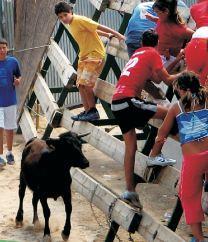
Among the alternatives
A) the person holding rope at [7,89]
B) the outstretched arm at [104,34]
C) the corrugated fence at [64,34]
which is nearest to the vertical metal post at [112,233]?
the outstretched arm at [104,34]

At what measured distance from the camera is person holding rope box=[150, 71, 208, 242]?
5098 mm

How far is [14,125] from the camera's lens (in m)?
10.1

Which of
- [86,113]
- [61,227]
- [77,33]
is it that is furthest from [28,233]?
[77,33]

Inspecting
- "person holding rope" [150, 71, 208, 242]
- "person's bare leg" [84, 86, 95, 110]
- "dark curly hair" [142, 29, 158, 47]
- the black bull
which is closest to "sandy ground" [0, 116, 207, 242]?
the black bull

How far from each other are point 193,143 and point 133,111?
1136 mm

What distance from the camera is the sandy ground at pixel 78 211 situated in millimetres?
7336

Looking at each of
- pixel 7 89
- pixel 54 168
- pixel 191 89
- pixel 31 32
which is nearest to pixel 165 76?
pixel 191 89

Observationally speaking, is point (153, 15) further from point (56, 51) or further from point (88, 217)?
point (56, 51)

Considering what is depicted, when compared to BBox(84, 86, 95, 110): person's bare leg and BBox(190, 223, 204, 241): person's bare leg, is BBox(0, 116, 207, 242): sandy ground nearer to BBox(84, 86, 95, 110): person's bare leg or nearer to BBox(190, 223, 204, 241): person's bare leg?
BBox(84, 86, 95, 110): person's bare leg

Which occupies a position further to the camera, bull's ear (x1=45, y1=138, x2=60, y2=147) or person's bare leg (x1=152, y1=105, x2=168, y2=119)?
bull's ear (x1=45, y1=138, x2=60, y2=147)

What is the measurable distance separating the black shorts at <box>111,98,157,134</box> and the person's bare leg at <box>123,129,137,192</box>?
0.08 m

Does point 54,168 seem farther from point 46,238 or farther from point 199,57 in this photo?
point 199,57

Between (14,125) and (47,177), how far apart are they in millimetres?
3060

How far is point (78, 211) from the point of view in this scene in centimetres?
818
